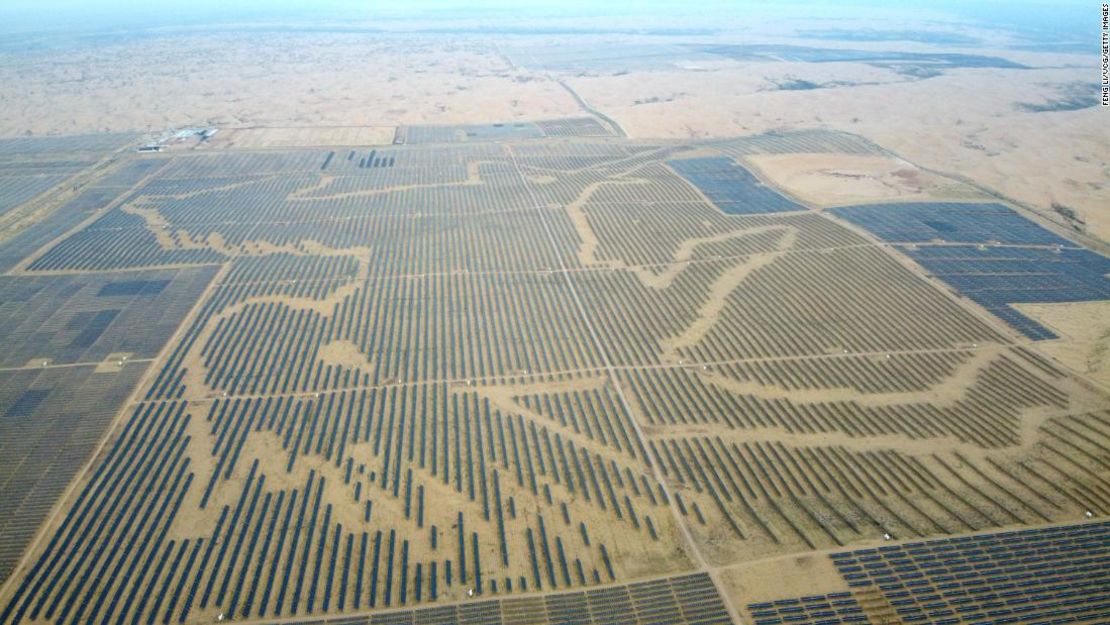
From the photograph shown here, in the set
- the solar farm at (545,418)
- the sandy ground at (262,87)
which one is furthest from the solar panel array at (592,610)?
the sandy ground at (262,87)

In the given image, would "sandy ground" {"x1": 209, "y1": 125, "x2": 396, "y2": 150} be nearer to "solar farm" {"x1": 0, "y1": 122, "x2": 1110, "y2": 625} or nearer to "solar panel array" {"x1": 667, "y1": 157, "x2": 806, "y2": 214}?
"solar farm" {"x1": 0, "y1": 122, "x2": 1110, "y2": 625}

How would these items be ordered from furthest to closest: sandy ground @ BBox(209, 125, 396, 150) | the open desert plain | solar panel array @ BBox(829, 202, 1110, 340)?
sandy ground @ BBox(209, 125, 396, 150) → solar panel array @ BBox(829, 202, 1110, 340) → the open desert plain

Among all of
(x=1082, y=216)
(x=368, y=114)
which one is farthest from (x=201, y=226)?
(x=1082, y=216)

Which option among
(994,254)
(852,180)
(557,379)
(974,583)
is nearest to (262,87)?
(852,180)

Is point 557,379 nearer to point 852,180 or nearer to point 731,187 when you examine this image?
point 731,187

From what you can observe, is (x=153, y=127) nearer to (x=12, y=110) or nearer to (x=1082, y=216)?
(x=12, y=110)

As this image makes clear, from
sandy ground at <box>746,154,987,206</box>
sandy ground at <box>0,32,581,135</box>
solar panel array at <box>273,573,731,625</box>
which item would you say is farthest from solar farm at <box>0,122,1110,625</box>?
sandy ground at <box>0,32,581,135</box>

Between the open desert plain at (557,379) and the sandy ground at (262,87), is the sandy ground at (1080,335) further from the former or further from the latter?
the sandy ground at (262,87)
